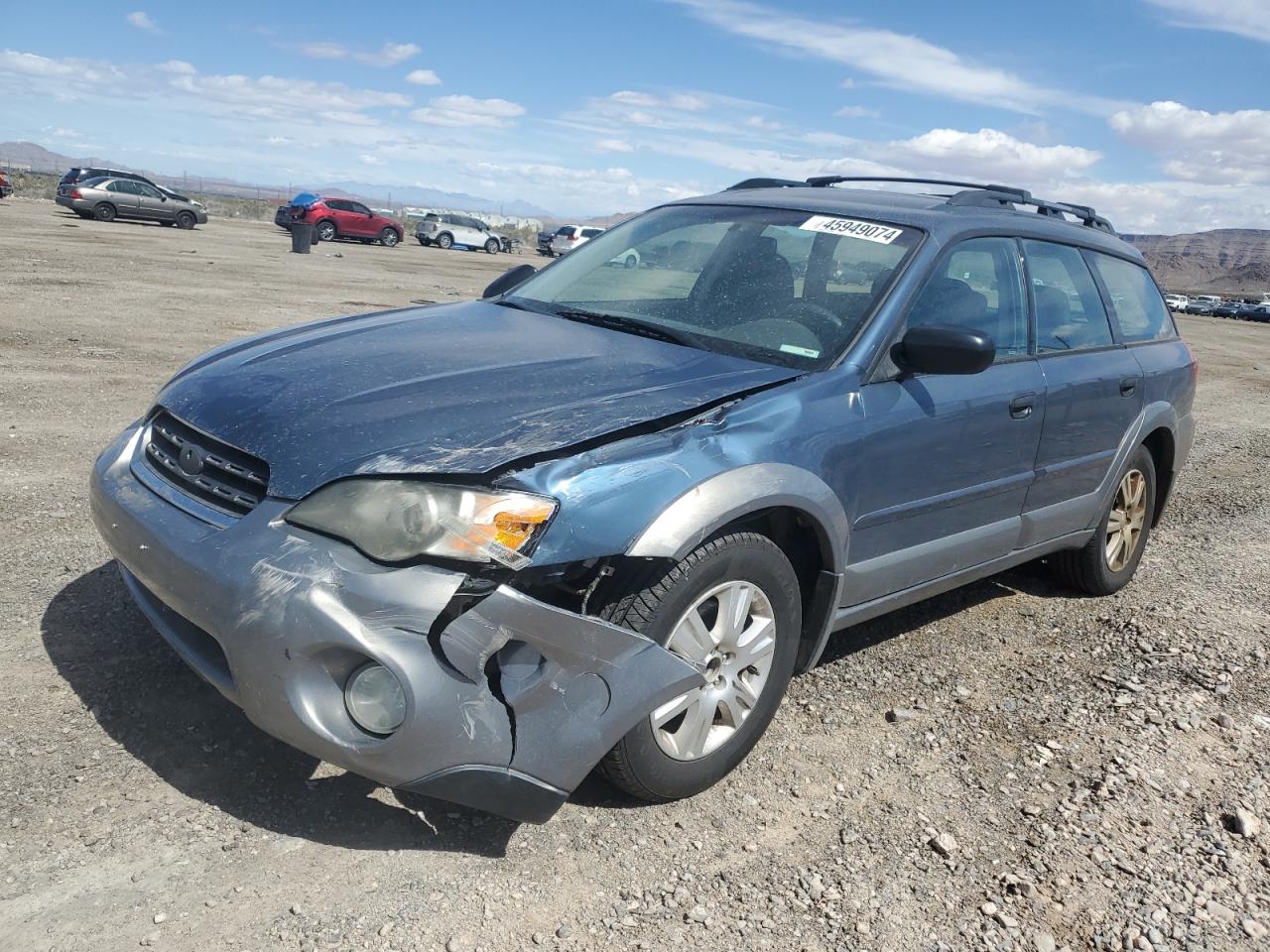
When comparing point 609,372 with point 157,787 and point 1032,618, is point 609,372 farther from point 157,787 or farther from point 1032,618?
point 1032,618

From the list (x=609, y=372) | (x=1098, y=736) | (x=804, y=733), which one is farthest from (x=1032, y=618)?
(x=609, y=372)

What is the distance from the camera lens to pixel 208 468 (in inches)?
115

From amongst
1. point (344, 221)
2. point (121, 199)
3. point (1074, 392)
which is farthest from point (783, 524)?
point (344, 221)

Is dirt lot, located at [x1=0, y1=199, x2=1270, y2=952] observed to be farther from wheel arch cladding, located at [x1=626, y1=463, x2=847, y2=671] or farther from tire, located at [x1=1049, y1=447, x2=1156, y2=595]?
wheel arch cladding, located at [x1=626, y1=463, x2=847, y2=671]

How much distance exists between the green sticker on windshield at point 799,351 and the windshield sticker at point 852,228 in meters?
0.64

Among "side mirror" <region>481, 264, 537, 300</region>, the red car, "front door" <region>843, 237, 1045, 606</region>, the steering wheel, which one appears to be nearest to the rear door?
"front door" <region>843, 237, 1045, 606</region>

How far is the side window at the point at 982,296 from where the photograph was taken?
3.81 meters

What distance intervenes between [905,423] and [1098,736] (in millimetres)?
1341

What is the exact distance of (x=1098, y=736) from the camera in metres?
3.77

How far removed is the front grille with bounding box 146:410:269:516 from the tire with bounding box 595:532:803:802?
95 cm

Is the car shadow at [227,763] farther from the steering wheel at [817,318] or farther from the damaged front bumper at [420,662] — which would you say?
the steering wheel at [817,318]

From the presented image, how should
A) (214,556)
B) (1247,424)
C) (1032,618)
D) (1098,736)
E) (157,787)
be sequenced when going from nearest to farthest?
(214,556), (157,787), (1098,736), (1032,618), (1247,424)

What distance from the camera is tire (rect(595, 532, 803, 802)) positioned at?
272 cm

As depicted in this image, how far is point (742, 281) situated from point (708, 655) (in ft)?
5.12
